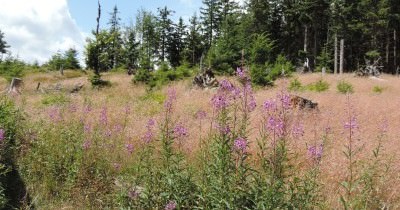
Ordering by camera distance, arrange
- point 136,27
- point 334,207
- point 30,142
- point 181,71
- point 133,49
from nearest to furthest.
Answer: point 334,207 → point 30,142 → point 181,71 → point 133,49 → point 136,27

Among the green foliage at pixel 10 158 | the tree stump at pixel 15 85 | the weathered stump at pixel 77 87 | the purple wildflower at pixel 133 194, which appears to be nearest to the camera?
the purple wildflower at pixel 133 194

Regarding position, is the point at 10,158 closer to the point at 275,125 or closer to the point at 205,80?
the point at 275,125

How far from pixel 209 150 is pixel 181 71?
24153 mm

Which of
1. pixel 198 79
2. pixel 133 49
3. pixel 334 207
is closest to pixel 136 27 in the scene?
pixel 133 49

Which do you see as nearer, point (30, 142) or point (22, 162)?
point (22, 162)

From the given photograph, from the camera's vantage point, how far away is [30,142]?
7309 millimetres

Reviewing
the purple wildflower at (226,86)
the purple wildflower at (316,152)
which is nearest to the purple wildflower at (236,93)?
the purple wildflower at (226,86)

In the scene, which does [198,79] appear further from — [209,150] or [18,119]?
[209,150]

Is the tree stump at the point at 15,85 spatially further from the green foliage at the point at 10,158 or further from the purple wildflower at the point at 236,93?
the purple wildflower at the point at 236,93

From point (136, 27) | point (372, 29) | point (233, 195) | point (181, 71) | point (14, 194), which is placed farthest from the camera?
point (136, 27)

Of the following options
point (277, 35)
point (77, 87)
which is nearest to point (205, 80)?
point (77, 87)

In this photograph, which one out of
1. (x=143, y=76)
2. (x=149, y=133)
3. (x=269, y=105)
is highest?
(x=143, y=76)

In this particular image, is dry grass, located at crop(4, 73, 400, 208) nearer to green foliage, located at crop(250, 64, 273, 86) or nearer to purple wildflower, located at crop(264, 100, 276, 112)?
purple wildflower, located at crop(264, 100, 276, 112)

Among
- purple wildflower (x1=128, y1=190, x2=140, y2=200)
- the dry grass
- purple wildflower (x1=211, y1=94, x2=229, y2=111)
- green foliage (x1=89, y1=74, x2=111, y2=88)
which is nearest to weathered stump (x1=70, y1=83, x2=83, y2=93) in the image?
green foliage (x1=89, y1=74, x2=111, y2=88)
